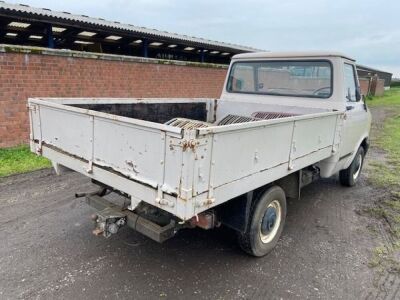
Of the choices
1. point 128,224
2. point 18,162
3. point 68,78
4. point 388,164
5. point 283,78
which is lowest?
point 18,162

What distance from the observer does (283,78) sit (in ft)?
16.8

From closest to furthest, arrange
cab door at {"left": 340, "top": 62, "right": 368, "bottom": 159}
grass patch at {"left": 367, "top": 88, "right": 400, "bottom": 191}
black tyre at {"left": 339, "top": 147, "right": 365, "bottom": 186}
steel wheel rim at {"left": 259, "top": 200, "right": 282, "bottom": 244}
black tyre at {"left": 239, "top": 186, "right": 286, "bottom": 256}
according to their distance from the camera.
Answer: black tyre at {"left": 239, "top": 186, "right": 286, "bottom": 256} < steel wheel rim at {"left": 259, "top": 200, "right": 282, "bottom": 244} < cab door at {"left": 340, "top": 62, "right": 368, "bottom": 159} < black tyre at {"left": 339, "top": 147, "right": 365, "bottom": 186} < grass patch at {"left": 367, "top": 88, "right": 400, "bottom": 191}

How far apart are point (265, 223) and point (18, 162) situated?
16.4 ft

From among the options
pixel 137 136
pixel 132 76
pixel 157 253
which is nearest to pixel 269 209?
pixel 157 253

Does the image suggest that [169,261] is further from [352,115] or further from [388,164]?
[388,164]

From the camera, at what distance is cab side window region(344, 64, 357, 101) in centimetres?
489

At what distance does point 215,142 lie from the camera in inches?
94.7

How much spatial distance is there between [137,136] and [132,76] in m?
7.32

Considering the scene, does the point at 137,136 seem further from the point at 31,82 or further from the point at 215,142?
the point at 31,82

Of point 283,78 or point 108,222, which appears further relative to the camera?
point 283,78

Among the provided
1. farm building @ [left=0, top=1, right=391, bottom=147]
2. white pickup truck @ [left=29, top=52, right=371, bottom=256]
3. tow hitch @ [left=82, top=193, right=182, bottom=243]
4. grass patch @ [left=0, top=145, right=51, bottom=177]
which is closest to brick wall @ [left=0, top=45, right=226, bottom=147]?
farm building @ [left=0, top=1, right=391, bottom=147]

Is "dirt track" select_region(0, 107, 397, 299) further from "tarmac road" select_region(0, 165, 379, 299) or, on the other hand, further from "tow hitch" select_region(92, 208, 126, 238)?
"tow hitch" select_region(92, 208, 126, 238)

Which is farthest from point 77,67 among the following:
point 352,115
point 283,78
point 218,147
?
point 218,147

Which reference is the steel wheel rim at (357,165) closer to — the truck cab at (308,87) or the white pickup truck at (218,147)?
the truck cab at (308,87)
